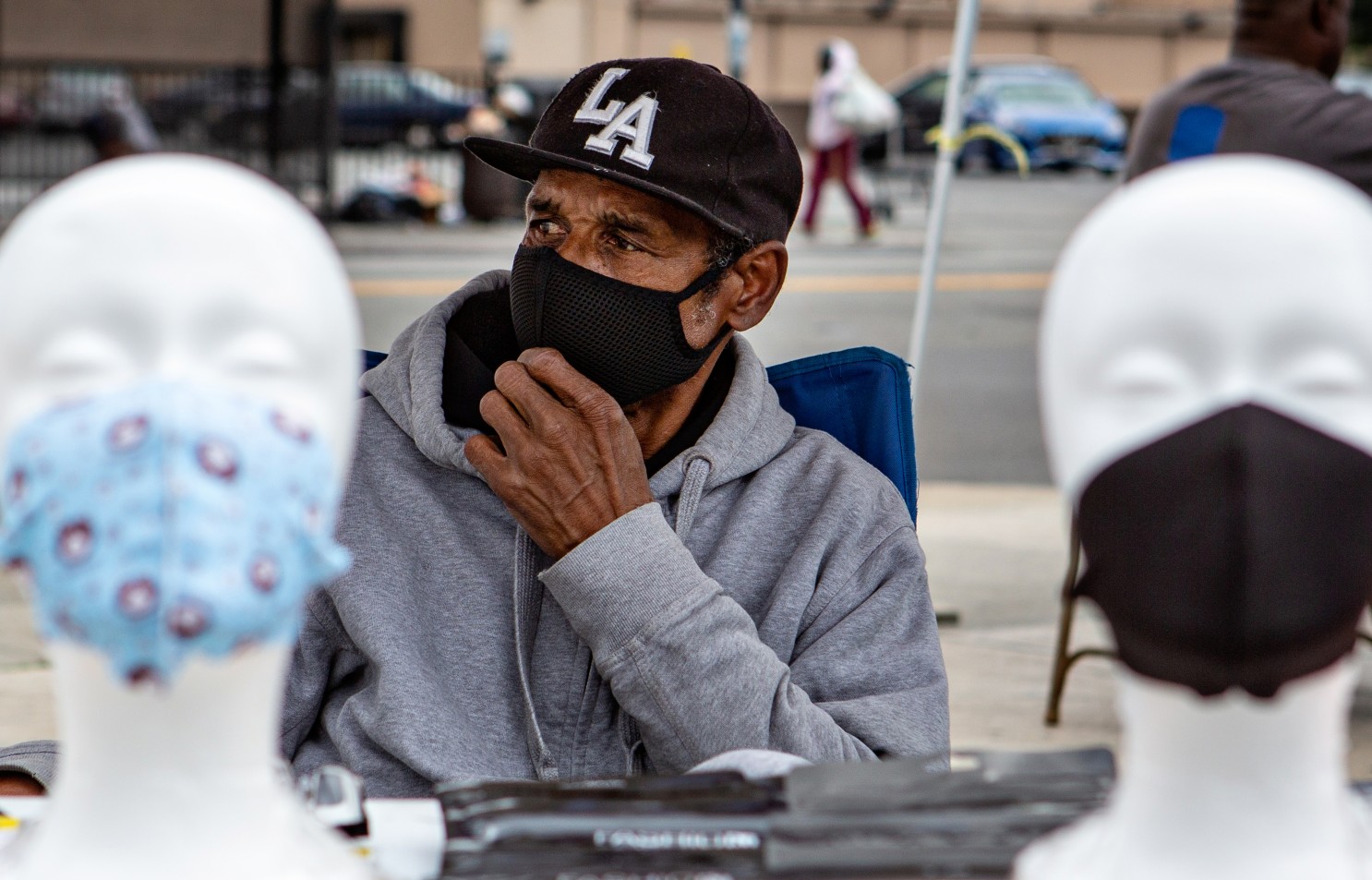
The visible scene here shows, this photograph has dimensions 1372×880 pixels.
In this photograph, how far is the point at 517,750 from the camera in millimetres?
1922

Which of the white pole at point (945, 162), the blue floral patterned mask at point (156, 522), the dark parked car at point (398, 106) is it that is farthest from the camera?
the dark parked car at point (398, 106)

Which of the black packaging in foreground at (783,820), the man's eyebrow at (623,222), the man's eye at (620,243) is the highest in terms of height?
the man's eyebrow at (623,222)

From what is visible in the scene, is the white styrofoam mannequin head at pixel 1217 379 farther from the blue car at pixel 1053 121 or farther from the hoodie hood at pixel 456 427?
the blue car at pixel 1053 121

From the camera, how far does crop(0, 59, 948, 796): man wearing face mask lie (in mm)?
1779

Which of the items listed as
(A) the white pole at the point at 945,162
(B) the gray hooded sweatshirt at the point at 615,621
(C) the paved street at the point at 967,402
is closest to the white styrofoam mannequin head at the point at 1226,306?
(B) the gray hooded sweatshirt at the point at 615,621

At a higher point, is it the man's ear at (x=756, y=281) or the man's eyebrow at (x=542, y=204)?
the man's eyebrow at (x=542, y=204)

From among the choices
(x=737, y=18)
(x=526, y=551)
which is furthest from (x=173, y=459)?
(x=737, y=18)

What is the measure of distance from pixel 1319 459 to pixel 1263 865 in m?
0.23

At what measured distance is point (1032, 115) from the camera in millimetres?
20109

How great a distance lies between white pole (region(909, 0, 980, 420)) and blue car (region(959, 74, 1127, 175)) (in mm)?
15625

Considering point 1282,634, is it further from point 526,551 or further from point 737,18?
point 737,18

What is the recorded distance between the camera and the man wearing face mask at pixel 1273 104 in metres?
3.22

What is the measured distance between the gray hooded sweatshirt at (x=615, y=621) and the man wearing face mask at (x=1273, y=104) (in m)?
1.60

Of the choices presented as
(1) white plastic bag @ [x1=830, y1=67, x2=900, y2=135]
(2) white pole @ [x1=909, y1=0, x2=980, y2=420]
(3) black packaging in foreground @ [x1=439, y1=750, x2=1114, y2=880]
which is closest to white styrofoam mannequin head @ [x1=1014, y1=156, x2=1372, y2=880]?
(3) black packaging in foreground @ [x1=439, y1=750, x2=1114, y2=880]
